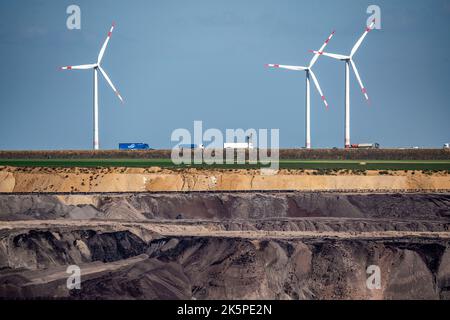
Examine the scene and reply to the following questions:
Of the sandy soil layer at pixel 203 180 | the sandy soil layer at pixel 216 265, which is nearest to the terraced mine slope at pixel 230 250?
the sandy soil layer at pixel 216 265

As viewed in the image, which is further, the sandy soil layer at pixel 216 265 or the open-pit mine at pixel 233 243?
the open-pit mine at pixel 233 243

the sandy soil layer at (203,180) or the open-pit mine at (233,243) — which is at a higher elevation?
the sandy soil layer at (203,180)

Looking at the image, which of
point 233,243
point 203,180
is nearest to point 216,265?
point 233,243

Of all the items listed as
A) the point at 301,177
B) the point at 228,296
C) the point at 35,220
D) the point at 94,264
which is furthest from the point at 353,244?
the point at 301,177

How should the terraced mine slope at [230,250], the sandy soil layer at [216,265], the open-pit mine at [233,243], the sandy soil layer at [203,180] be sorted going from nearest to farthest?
the sandy soil layer at [216,265], the terraced mine slope at [230,250], the open-pit mine at [233,243], the sandy soil layer at [203,180]

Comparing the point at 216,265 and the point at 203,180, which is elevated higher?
the point at 203,180

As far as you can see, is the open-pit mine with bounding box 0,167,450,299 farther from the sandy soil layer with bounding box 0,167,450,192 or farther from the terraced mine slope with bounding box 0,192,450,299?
the sandy soil layer with bounding box 0,167,450,192

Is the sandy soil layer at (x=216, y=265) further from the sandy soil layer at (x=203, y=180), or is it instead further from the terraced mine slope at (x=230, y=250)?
the sandy soil layer at (x=203, y=180)

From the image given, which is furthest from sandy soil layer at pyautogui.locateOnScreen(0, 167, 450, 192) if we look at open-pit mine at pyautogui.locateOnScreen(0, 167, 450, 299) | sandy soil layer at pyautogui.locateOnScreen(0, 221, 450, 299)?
sandy soil layer at pyautogui.locateOnScreen(0, 221, 450, 299)

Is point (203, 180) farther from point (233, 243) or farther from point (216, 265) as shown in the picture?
point (216, 265)
